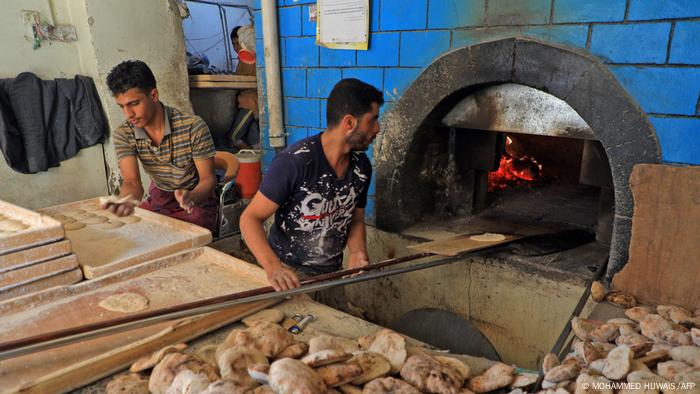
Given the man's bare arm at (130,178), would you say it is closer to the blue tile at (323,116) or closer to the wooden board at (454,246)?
the blue tile at (323,116)

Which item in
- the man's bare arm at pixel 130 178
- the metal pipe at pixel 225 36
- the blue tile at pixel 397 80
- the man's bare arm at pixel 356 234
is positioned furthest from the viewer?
the metal pipe at pixel 225 36

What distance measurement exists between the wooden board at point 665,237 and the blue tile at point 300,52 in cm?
238

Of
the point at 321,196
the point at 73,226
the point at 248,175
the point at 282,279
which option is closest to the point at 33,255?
the point at 73,226

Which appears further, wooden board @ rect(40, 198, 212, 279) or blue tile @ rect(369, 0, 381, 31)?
blue tile @ rect(369, 0, 381, 31)

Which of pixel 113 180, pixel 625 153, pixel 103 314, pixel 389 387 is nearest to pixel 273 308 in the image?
pixel 103 314

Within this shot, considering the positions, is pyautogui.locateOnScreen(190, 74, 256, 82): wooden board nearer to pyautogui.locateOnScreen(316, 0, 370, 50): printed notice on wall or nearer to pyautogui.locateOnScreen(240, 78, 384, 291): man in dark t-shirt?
pyautogui.locateOnScreen(316, 0, 370, 50): printed notice on wall

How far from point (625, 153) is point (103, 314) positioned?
2464mm

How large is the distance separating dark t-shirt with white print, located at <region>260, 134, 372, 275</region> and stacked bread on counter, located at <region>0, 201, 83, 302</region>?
89 cm

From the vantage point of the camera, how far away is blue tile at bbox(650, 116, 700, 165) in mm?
2143

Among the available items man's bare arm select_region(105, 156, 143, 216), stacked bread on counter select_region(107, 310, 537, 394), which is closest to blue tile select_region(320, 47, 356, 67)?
man's bare arm select_region(105, 156, 143, 216)

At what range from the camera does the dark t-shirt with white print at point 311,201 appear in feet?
7.19

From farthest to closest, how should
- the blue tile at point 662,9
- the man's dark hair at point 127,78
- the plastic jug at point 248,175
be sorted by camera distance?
1. the plastic jug at point 248,175
2. the man's dark hair at point 127,78
3. the blue tile at point 662,9

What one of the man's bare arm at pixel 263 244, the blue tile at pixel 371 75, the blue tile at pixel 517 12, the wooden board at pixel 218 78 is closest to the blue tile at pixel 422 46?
the blue tile at pixel 371 75

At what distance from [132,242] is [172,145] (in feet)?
2.73
